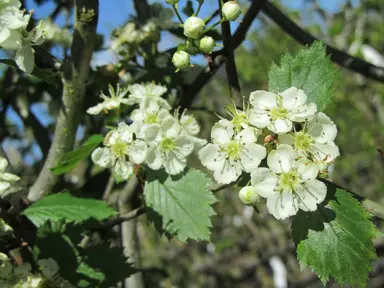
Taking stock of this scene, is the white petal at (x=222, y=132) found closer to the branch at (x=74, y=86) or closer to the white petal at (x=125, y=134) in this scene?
the white petal at (x=125, y=134)

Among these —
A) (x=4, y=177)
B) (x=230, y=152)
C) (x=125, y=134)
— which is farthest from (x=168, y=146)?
(x=4, y=177)

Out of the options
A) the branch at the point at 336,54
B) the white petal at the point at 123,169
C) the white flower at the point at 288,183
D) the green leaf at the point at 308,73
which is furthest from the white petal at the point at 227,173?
the branch at the point at 336,54

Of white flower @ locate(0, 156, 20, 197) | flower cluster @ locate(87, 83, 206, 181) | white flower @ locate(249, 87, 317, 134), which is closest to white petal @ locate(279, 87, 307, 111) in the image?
white flower @ locate(249, 87, 317, 134)

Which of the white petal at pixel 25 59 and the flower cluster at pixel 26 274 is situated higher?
the white petal at pixel 25 59

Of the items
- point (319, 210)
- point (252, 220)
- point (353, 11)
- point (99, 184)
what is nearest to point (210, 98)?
point (252, 220)

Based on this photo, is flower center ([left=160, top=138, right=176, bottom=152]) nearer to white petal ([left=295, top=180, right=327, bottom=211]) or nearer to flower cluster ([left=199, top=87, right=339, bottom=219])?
A: flower cluster ([left=199, top=87, right=339, bottom=219])

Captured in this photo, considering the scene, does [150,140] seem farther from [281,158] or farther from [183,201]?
[281,158]
